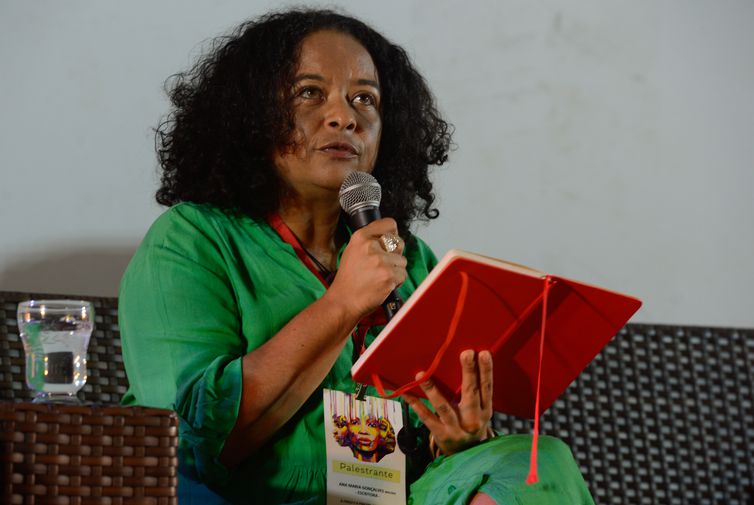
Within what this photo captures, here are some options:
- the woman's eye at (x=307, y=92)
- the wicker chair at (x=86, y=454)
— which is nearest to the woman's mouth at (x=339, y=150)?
the woman's eye at (x=307, y=92)

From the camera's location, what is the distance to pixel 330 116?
5.90ft

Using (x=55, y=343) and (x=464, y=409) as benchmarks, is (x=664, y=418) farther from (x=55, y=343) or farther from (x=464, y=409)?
(x=55, y=343)

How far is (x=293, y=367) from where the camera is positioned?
153cm

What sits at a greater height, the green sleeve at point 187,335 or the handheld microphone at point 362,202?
the handheld microphone at point 362,202

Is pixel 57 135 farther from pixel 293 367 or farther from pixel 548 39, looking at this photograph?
pixel 548 39

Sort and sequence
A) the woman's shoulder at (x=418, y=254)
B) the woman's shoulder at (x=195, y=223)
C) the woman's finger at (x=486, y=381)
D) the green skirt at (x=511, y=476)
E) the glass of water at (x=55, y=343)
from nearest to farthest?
the glass of water at (x=55, y=343)
the green skirt at (x=511, y=476)
the woman's finger at (x=486, y=381)
the woman's shoulder at (x=195, y=223)
the woman's shoulder at (x=418, y=254)

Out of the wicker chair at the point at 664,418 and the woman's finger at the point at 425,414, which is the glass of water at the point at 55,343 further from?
the wicker chair at the point at 664,418

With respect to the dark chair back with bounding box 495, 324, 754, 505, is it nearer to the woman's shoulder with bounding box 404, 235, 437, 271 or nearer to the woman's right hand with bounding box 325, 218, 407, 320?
the woman's shoulder with bounding box 404, 235, 437, 271

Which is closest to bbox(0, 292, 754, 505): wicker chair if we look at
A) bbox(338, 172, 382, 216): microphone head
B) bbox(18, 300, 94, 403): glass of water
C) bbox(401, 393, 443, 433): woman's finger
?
bbox(401, 393, 443, 433): woman's finger

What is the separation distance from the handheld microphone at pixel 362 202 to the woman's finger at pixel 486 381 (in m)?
0.15

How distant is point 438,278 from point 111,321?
34.6 inches

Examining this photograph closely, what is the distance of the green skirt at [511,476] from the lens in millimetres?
1381

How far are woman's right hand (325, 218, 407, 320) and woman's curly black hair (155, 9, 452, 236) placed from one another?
1.18ft

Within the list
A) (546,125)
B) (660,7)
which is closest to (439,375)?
(546,125)
